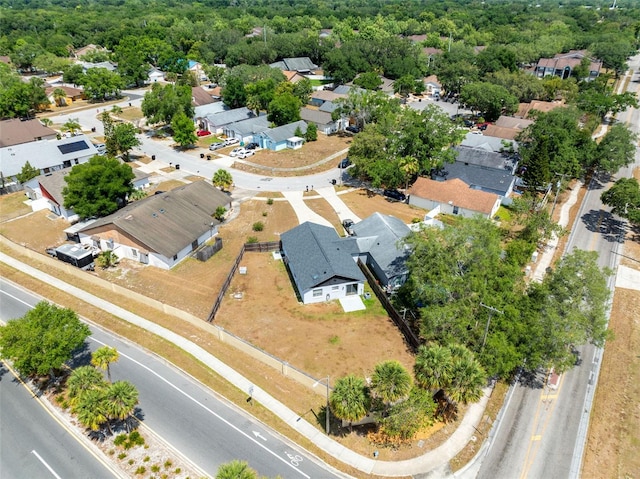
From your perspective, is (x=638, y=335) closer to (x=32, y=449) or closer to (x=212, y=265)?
(x=212, y=265)

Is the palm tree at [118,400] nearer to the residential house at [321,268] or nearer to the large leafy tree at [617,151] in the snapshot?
the residential house at [321,268]

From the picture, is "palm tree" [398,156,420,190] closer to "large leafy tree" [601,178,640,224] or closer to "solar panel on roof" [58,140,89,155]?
"large leafy tree" [601,178,640,224]

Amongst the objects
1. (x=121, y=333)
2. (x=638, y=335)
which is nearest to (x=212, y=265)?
(x=121, y=333)

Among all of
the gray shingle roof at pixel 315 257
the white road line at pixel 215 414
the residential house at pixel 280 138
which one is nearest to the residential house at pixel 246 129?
the residential house at pixel 280 138

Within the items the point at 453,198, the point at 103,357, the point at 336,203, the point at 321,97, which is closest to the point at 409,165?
the point at 453,198

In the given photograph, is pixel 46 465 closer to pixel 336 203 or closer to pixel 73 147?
pixel 336 203

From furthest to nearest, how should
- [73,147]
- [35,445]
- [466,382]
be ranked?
[73,147], [35,445], [466,382]

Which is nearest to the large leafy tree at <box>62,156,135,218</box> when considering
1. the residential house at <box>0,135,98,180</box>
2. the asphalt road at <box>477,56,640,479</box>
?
the residential house at <box>0,135,98,180</box>
